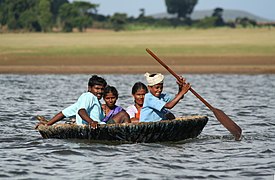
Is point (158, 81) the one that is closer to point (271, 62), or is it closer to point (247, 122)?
point (247, 122)

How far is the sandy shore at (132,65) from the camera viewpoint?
3011 cm

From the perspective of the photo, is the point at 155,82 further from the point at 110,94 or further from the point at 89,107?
the point at 89,107

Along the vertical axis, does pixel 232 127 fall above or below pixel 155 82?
below

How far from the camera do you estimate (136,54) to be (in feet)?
113

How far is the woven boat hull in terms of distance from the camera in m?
12.5

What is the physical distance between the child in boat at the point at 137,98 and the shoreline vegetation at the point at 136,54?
16549mm

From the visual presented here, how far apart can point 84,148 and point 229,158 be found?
2.10m

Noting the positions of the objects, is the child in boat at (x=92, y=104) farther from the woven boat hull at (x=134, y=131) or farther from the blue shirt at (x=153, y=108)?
the blue shirt at (x=153, y=108)

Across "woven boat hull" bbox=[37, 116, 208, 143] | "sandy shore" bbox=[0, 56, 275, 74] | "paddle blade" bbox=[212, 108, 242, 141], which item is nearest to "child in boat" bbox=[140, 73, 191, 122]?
"woven boat hull" bbox=[37, 116, 208, 143]

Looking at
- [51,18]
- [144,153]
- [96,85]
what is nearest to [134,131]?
[144,153]

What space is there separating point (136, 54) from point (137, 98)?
21.6 m

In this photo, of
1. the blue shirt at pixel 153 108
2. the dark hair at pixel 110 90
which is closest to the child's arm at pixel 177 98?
the blue shirt at pixel 153 108

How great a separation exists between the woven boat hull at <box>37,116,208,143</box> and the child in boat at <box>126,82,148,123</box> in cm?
51

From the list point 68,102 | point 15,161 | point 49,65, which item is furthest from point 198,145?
point 49,65
